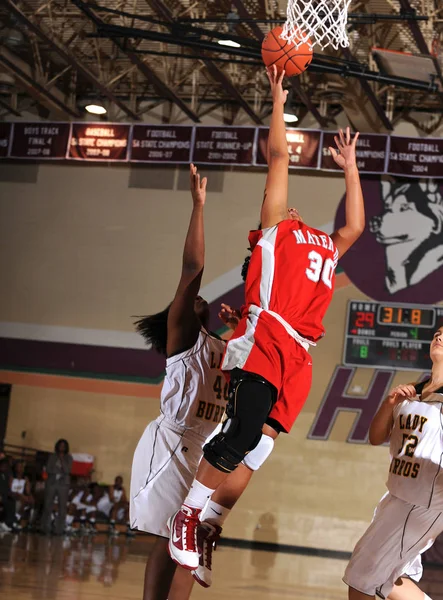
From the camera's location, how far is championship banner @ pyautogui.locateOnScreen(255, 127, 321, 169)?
51.5 ft

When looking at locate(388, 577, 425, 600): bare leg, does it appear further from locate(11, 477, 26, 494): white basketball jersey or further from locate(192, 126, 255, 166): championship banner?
locate(192, 126, 255, 166): championship banner

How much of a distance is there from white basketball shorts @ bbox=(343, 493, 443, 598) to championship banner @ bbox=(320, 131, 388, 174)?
1103 cm

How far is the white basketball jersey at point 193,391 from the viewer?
5051 mm

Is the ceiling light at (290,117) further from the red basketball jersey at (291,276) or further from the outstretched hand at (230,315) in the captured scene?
the red basketball jersey at (291,276)

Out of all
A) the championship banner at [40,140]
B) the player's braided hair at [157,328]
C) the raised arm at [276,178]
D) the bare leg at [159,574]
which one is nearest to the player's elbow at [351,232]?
the raised arm at [276,178]

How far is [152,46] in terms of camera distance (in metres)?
15.5

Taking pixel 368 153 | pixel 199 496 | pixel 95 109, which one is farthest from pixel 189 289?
pixel 95 109

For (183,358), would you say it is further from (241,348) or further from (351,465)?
(351,465)

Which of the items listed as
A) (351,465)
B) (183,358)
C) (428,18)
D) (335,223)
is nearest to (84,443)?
(351,465)

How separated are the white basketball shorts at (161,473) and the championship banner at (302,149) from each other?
11.2 metres

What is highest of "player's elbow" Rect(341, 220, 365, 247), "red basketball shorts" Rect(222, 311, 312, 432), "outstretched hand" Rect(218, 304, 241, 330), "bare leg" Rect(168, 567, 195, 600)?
"player's elbow" Rect(341, 220, 365, 247)

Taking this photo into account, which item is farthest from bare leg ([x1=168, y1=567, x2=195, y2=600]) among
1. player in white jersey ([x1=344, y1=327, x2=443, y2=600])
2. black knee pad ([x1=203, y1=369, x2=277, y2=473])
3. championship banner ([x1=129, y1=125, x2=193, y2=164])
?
championship banner ([x1=129, y1=125, x2=193, y2=164])

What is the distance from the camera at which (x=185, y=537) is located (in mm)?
4246

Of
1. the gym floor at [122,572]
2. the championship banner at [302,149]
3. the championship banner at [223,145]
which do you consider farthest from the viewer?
the championship banner at [223,145]
